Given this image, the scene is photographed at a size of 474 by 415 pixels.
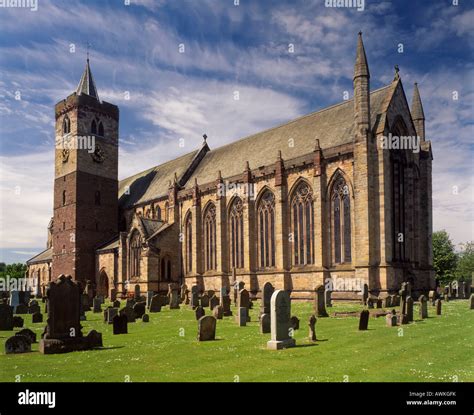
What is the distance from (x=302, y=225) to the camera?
33031 mm

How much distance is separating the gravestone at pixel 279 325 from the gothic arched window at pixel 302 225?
19019 mm

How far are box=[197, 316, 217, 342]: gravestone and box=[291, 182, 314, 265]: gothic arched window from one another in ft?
58.8

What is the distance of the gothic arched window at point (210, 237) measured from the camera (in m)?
41.0

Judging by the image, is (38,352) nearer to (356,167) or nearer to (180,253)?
(356,167)

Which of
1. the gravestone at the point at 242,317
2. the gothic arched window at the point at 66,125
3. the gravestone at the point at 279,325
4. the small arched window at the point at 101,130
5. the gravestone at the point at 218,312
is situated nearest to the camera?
the gravestone at the point at 279,325

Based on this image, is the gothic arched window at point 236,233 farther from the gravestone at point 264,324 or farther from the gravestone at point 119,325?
the gravestone at point 264,324

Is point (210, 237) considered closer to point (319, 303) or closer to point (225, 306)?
point (225, 306)

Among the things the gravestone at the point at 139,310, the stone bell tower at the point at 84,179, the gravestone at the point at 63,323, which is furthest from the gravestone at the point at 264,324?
the stone bell tower at the point at 84,179

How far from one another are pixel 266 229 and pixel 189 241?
33.8 feet

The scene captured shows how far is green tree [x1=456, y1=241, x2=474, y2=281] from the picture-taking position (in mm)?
78550

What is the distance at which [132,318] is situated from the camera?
72.1ft
